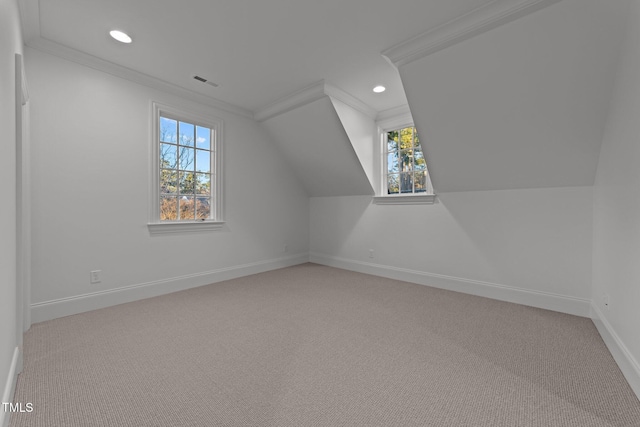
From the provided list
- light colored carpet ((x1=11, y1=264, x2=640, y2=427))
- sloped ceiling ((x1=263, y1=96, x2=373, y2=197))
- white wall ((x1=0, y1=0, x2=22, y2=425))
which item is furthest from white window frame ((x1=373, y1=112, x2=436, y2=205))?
white wall ((x1=0, y1=0, x2=22, y2=425))

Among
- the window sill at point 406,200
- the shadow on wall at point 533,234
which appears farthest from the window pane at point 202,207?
the shadow on wall at point 533,234

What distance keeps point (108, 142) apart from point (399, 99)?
11.6 feet

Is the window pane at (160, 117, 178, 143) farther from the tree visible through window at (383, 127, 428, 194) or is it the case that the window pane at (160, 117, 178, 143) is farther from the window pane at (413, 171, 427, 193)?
the window pane at (413, 171, 427, 193)

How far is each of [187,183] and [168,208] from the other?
0.41 metres

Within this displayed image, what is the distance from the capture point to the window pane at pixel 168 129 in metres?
3.37

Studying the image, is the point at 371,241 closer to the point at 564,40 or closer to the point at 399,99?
the point at 399,99

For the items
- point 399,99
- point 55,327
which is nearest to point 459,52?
point 399,99

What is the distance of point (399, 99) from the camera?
373 cm

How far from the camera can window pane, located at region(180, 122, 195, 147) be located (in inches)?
140

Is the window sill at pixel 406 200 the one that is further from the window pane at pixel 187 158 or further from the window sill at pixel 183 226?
the window pane at pixel 187 158

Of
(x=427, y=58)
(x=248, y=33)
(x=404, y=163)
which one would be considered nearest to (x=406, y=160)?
(x=404, y=163)

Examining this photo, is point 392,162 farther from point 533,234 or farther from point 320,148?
point 533,234

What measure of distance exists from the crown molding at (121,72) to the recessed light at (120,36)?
524mm

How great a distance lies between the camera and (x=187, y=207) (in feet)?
11.8
